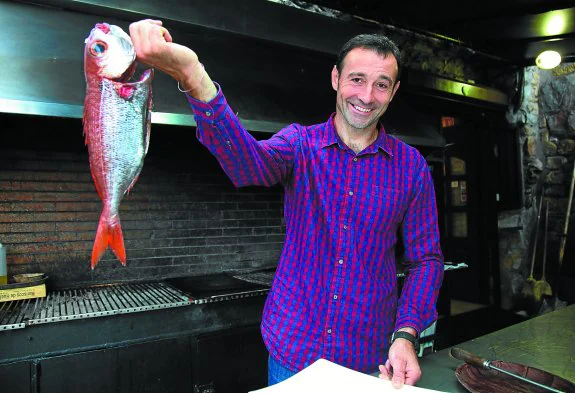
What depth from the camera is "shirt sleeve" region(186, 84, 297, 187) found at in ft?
3.90

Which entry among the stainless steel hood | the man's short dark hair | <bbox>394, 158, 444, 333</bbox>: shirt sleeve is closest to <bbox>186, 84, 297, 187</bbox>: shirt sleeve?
the man's short dark hair

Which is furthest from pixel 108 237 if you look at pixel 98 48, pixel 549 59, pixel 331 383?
pixel 549 59

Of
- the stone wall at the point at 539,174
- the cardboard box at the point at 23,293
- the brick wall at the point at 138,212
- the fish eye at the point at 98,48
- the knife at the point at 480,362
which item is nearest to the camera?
the fish eye at the point at 98,48

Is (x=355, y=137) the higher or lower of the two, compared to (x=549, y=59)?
lower

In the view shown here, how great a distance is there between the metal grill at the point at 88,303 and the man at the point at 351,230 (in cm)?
142

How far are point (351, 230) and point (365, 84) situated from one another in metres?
0.53

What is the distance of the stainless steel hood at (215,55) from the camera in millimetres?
2490

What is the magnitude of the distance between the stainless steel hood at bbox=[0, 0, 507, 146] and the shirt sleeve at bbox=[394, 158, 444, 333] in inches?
67.6

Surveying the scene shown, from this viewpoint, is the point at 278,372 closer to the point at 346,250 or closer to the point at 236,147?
the point at 346,250

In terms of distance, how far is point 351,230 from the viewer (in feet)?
5.27

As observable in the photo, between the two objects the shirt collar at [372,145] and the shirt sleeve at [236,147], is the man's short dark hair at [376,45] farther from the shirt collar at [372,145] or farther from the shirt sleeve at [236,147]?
the shirt sleeve at [236,147]

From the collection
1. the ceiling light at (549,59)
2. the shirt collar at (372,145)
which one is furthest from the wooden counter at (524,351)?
the ceiling light at (549,59)

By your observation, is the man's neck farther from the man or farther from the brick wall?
the brick wall

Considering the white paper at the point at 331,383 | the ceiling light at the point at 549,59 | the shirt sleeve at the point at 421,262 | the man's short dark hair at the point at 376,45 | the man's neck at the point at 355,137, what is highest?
the ceiling light at the point at 549,59
